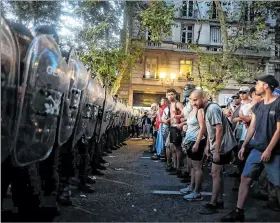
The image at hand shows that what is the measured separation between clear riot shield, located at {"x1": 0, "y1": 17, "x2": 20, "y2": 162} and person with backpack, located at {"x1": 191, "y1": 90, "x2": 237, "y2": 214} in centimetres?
294

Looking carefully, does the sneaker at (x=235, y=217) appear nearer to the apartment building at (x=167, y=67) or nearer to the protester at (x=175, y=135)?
the protester at (x=175, y=135)

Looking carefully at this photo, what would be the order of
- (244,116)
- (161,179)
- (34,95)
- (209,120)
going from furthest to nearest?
(161,179) → (244,116) → (209,120) → (34,95)

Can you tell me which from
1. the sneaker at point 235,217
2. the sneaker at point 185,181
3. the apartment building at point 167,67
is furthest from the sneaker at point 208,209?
the apartment building at point 167,67

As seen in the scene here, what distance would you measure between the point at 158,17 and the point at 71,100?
19.2 m

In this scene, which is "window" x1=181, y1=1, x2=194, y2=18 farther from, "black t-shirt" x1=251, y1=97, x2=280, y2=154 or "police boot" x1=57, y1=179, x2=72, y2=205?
"police boot" x1=57, y1=179, x2=72, y2=205

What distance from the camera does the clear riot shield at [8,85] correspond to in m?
2.68

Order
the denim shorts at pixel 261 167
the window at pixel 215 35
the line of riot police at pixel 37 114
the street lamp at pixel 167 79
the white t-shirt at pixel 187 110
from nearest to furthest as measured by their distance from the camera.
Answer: the line of riot police at pixel 37 114, the denim shorts at pixel 261 167, the white t-shirt at pixel 187 110, the street lamp at pixel 167 79, the window at pixel 215 35

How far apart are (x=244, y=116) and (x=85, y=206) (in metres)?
3.41

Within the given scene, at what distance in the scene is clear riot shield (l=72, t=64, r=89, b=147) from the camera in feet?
16.1

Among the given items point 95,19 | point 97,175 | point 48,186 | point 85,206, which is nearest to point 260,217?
point 85,206

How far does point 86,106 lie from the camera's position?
540cm

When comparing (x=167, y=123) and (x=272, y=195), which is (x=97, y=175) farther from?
(x=272, y=195)

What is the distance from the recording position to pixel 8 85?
275 cm

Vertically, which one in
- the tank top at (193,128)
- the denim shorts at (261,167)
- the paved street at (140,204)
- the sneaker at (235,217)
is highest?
the tank top at (193,128)
